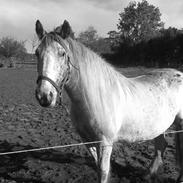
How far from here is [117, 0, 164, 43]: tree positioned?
51081mm

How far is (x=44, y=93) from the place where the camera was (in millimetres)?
2234

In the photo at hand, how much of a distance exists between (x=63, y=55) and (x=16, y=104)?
6717mm

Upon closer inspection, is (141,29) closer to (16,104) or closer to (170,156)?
(16,104)

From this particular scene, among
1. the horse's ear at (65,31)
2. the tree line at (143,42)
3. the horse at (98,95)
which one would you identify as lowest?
the horse at (98,95)

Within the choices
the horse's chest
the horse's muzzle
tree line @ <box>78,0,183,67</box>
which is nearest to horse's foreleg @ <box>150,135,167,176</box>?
the horse's chest

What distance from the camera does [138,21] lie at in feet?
171

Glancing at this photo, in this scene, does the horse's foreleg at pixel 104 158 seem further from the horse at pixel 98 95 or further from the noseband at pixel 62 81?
the noseband at pixel 62 81

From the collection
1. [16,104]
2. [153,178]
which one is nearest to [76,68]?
[153,178]

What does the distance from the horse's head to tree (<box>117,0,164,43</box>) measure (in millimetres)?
49402

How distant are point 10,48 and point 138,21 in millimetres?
25694

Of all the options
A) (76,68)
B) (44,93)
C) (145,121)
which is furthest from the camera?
(145,121)

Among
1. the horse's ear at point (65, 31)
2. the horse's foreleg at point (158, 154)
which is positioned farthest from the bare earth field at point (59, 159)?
the horse's ear at point (65, 31)

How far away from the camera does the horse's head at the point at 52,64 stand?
7.36 ft

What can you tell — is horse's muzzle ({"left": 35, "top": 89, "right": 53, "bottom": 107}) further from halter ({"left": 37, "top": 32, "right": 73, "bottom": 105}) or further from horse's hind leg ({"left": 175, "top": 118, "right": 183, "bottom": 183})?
horse's hind leg ({"left": 175, "top": 118, "right": 183, "bottom": 183})
